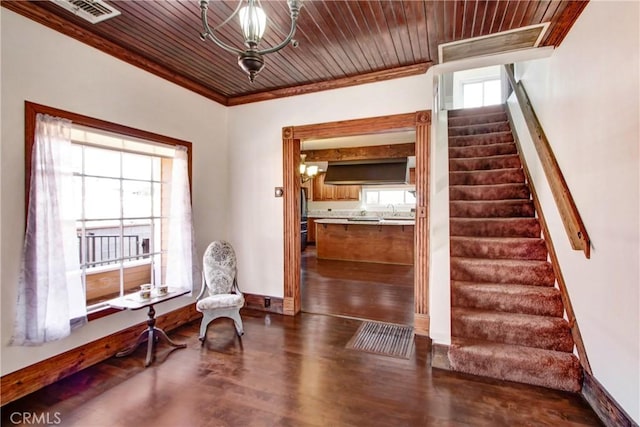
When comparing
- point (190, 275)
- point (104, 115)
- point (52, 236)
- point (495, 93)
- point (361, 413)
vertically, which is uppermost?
point (495, 93)

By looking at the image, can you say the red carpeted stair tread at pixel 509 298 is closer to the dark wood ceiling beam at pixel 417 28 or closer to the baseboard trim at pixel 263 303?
the baseboard trim at pixel 263 303

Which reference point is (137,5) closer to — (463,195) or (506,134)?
(463,195)

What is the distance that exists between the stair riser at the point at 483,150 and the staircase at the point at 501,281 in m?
0.01

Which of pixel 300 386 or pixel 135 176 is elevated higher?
pixel 135 176

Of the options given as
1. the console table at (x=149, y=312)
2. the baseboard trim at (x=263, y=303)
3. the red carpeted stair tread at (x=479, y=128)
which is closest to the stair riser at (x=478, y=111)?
the red carpeted stair tread at (x=479, y=128)

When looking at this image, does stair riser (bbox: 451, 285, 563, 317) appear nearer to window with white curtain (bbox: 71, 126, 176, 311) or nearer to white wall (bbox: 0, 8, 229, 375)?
white wall (bbox: 0, 8, 229, 375)

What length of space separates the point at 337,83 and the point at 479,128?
8.12ft

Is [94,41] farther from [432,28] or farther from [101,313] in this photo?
[432,28]

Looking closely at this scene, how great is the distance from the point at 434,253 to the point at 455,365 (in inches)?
35.7

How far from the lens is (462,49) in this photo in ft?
9.04

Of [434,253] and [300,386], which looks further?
[434,253]

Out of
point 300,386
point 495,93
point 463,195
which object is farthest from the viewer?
point 495,93

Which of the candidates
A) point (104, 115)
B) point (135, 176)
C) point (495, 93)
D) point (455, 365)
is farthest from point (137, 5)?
point (495, 93)

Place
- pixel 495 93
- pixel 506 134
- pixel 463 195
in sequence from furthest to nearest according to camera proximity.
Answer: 1. pixel 495 93
2. pixel 506 134
3. pixel 463 195
